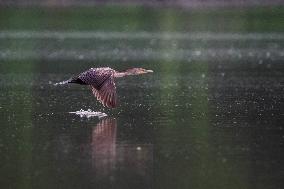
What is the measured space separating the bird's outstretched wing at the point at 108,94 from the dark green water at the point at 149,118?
21cm

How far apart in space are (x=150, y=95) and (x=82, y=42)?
1385cm

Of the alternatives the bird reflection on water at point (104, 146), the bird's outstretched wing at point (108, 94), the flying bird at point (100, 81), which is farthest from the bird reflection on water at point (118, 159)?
the flying bird at point (100, 81)

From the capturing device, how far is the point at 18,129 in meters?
13.1

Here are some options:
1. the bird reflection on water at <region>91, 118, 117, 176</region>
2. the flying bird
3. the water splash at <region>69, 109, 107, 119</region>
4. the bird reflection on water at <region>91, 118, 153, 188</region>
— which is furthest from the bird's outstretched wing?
the bird reflection on water at <region>91, 118, 153, 188</region>

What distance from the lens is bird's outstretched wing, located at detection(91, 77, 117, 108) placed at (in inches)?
560

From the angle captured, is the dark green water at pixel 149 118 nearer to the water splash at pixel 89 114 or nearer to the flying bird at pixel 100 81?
the water splash at pixel 89 114

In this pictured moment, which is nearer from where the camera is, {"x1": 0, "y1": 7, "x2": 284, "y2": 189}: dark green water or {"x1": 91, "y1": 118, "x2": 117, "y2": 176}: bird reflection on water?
{"x1": 0, "y1": 7, "x2": 284, "y2": 189}: dark green water

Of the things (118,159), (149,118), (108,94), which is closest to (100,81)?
(108,94)

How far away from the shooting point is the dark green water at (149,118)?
10.5 m

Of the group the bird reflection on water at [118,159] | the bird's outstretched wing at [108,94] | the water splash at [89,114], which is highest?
the bird's outstretched wing at [108,94]

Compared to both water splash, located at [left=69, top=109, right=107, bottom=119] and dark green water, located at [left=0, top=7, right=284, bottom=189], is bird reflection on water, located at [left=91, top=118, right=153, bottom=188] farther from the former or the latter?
water splash, located at [left=69, top=109, right=107, bottom=119]

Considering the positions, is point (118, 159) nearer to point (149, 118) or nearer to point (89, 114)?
point (149, 118)

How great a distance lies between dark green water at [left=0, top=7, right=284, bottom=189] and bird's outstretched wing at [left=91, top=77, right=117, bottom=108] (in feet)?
0.67

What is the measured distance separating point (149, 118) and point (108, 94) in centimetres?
66
